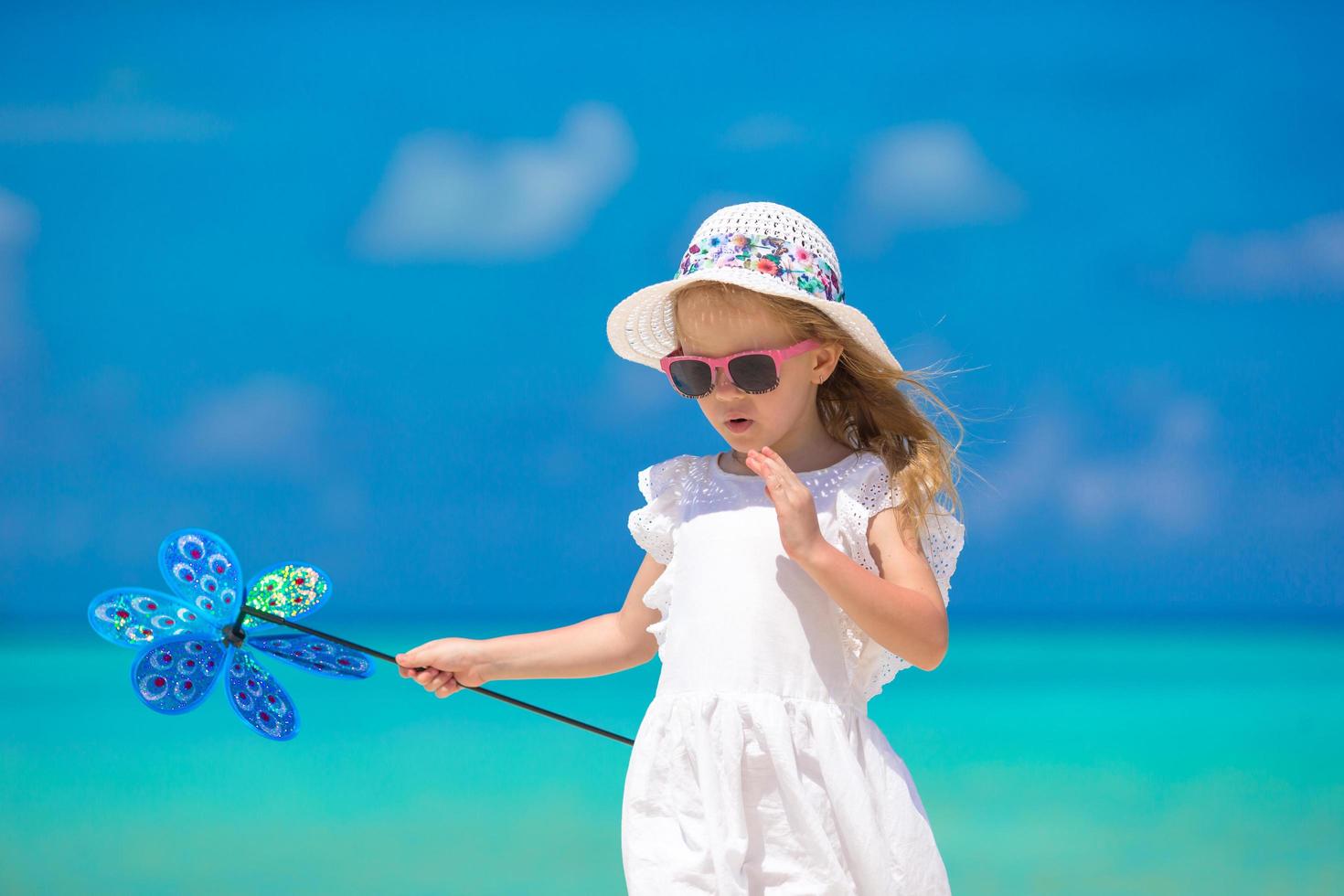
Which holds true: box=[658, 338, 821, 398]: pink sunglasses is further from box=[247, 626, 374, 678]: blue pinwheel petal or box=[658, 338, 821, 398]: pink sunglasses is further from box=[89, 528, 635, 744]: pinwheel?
box=[247, 626, 374, 678]: blue pinwheel petal

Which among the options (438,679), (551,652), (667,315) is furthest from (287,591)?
(667,315)

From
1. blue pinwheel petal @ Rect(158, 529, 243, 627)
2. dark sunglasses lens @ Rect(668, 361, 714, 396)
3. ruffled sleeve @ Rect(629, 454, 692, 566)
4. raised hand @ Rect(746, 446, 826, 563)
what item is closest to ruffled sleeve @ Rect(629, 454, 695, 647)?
ruffled sleeve @ Rect(629, 454, 692, 566)

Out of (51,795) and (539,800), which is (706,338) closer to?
(539,800)

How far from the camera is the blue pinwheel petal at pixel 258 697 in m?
1.87

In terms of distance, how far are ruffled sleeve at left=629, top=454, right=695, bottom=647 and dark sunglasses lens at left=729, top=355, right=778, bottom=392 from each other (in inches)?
5.9

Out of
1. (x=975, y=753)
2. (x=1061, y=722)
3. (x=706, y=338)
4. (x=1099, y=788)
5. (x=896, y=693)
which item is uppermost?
(x=896, y=693)

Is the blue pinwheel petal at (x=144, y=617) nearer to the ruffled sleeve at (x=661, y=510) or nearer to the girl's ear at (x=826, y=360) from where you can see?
the ruffled sleeve at (x=661, y=510)

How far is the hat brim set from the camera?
5.64 feet

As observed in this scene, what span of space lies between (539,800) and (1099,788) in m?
1.65

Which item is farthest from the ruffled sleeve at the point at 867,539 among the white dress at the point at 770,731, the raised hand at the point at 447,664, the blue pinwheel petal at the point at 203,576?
the blue pinwheel petal at the point at 203,576

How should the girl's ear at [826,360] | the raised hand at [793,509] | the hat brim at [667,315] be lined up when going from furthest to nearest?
the girl's ear at [826,360] < the hat brim at [667,315] < the raised hand at [793,509]

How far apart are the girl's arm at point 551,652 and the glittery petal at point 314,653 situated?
6cm

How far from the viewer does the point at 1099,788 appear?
4672mm

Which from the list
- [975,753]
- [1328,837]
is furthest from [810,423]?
[975,753]
